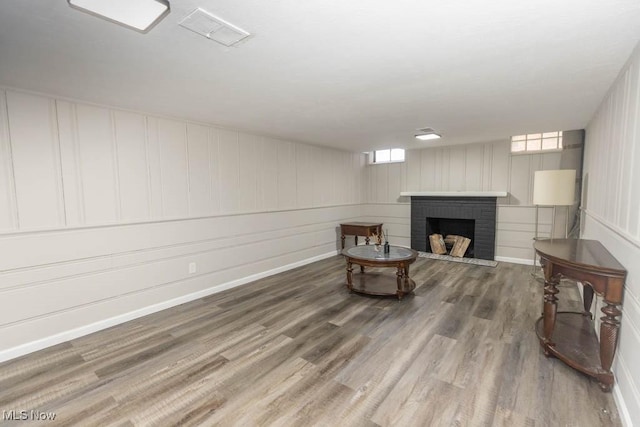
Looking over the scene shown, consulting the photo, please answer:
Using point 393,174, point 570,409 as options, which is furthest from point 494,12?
point 393,174

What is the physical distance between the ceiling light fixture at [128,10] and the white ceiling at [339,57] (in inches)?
2.2

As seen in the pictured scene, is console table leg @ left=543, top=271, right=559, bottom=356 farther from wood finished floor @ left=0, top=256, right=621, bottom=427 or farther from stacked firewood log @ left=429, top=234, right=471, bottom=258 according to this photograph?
stacked firewood log @ left=429, top=234, right=471, bottom=258

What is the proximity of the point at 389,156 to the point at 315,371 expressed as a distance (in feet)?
17.8

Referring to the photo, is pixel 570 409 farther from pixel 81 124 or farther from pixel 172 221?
pixel 81 124

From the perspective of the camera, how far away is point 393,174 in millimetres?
6496

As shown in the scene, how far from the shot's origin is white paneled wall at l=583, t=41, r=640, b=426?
1594 millimetres

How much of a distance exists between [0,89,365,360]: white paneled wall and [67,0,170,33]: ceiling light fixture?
1733 mm

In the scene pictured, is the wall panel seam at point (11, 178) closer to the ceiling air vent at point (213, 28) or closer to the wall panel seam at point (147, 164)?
the wall panel seam at point (147, 164)

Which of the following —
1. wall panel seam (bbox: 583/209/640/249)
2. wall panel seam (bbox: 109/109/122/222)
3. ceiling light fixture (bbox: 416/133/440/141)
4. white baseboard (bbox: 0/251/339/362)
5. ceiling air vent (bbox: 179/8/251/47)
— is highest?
ceiling air vent (bbox: 179/8/251/47)

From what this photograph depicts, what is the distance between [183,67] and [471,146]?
518 centimetres

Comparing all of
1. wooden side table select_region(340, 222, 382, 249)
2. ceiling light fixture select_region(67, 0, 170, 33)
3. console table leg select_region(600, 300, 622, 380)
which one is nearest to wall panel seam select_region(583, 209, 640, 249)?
console table leg select_region(600, 300, 622, 380)

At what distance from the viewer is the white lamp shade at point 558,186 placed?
11.3 ft

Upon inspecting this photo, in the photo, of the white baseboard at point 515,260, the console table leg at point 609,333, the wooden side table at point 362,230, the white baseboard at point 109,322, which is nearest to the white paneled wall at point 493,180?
the white baseboard at point 515,260

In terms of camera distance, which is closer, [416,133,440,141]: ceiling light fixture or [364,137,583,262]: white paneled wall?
[416,133,440,141]: ceiling light fixture
